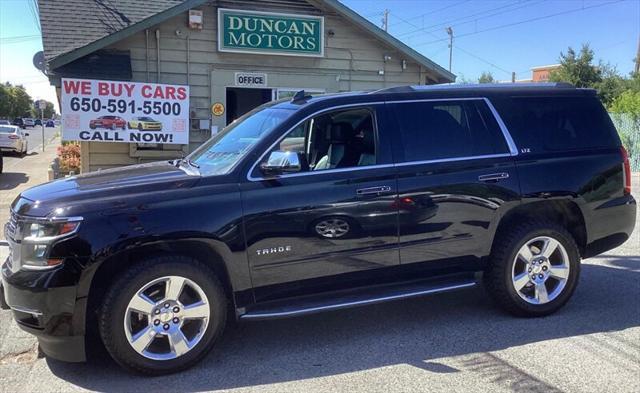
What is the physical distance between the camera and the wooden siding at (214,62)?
1037cm

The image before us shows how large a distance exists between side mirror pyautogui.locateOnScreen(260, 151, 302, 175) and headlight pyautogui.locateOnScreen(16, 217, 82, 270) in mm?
1284

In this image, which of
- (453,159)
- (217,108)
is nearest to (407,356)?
(453,159)

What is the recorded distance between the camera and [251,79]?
36.3 ft

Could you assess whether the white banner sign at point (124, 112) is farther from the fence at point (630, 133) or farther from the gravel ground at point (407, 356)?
the fence at point (630, 133)

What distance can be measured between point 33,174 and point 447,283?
18793mm

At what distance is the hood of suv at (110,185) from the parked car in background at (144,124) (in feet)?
18.9

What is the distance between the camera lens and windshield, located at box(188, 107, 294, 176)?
14.0ft

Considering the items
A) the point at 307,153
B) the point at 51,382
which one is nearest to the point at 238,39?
the point at 307,153

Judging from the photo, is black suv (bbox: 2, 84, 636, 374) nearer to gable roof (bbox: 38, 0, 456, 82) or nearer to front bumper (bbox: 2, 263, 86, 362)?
front bumper (bbox: 2, 263, 86, 362)

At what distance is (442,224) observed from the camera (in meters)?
4.56

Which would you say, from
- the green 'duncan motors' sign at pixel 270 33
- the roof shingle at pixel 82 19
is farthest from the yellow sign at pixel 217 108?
the roof shingle at pixel 82 19

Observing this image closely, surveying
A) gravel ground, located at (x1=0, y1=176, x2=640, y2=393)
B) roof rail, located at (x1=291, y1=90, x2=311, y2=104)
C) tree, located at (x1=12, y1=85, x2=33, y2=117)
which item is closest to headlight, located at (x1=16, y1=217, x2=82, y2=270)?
gravel ground, located at (x1=0, y1=176, x2=640, y2=393)

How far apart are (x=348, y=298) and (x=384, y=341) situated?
48cm

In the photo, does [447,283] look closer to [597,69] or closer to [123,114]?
[123,114]
